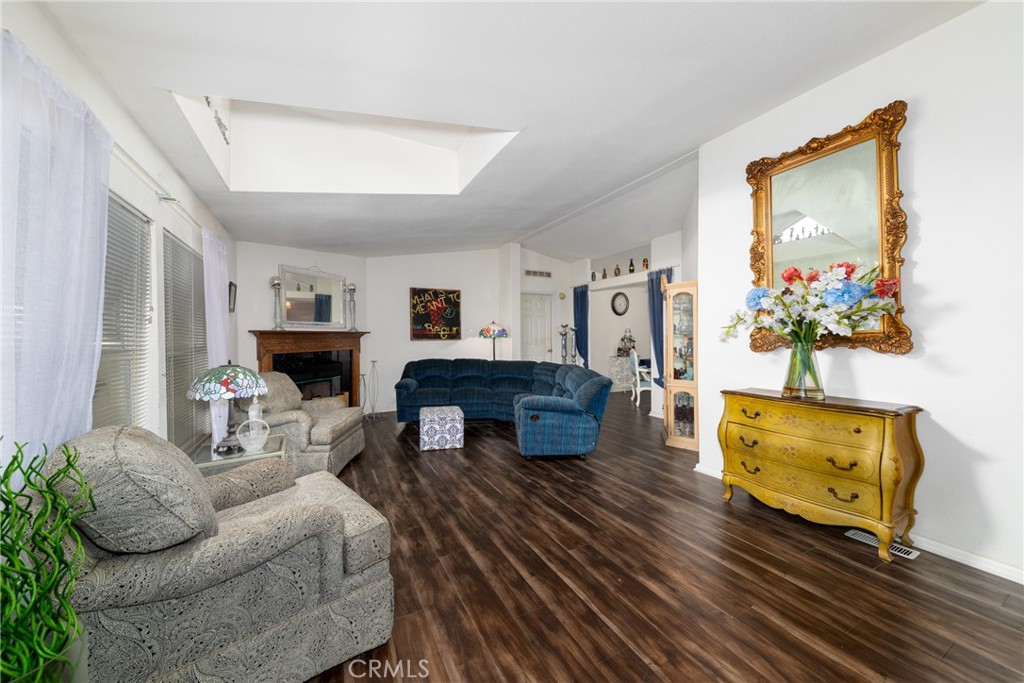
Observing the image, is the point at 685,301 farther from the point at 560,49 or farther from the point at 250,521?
the point at 250,521

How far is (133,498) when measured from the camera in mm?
1106

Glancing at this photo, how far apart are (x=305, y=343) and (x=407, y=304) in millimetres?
1735

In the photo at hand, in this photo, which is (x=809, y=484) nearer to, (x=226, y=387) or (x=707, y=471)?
(x=707, y=471)

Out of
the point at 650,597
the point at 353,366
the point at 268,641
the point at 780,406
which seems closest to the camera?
the point at 268,641

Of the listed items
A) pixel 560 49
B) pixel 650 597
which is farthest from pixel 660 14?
pixel 650 597

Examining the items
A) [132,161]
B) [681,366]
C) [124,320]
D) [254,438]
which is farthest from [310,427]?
[681,366]

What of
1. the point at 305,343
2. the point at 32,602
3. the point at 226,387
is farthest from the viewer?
the point at 305,343

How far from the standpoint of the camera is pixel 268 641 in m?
1.29

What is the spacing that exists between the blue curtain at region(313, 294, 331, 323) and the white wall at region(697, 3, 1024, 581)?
5.69m

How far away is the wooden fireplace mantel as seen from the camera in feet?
15.8

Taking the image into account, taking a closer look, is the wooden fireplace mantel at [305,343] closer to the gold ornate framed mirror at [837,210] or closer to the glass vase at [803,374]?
the gold ornate framed mirror at [837,210]

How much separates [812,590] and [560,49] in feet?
9.35

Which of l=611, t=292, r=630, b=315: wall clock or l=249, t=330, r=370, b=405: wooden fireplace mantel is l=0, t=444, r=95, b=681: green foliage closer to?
l=249, t=330, r=370, b=405: wooden fireplace mantel

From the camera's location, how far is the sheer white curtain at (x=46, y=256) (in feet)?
3.75
